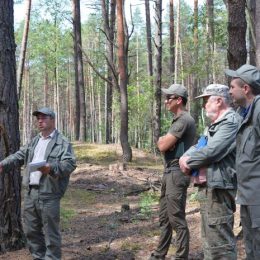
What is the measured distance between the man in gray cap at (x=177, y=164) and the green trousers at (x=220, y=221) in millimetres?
1139

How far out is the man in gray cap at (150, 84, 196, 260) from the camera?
518 centimetres

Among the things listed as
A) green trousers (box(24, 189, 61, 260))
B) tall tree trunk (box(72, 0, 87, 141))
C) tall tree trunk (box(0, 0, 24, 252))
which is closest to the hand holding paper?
green trousers (box(24, 189, 61, 260))

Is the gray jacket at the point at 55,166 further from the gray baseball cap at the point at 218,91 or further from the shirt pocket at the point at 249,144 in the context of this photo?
the shirt pocket at the point at 249,144

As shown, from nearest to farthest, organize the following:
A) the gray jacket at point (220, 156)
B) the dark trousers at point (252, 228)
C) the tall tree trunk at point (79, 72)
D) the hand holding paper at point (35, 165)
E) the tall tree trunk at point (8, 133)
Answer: the dark trousers at point (252, 228)
the gray jacket at point (220, 156)
the hand holding paper at point (35, 165)
the tall tree trunk at point (8, 133)
the tall tree trunk at point (79, 72)

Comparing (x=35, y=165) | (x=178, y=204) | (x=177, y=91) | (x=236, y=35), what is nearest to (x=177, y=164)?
(x=178, y=204)

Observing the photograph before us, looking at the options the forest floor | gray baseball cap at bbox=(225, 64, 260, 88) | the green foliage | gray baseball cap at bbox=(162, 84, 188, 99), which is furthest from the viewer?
the green foliage

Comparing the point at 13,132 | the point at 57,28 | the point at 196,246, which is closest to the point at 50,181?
the point at 13,132

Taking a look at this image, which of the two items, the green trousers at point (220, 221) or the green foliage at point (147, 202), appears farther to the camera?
the green foliage at point (147, 202)

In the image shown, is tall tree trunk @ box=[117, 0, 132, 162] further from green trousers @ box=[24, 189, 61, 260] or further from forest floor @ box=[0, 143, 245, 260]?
green trousers @ box=[24, 189, 61, 260]

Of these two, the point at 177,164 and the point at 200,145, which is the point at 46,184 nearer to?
the point at 177,164

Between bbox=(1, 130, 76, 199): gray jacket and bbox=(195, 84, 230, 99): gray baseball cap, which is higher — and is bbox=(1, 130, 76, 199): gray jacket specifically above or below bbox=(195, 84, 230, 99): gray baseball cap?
below

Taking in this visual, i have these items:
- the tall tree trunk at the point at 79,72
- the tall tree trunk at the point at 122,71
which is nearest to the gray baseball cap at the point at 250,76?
the tall tree trunk at the point at 122,71

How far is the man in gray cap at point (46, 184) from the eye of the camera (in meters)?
5.20

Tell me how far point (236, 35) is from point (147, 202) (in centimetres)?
412
